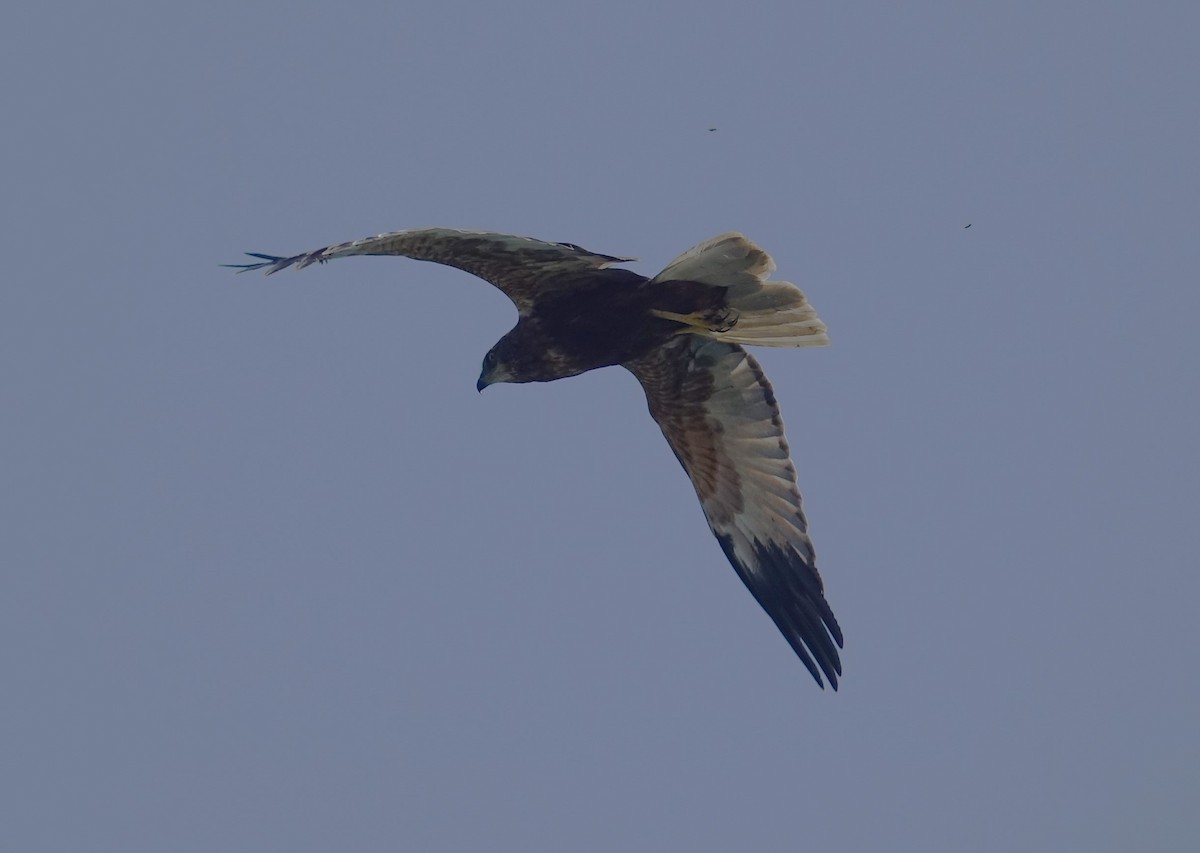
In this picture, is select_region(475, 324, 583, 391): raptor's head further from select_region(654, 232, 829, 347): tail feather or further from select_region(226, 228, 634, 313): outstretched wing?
select_region(654, 232, 829, 347): tail feather

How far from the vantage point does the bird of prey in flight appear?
34.4 feet

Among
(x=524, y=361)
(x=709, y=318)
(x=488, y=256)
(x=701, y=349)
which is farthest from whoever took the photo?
(x=701, y=349)

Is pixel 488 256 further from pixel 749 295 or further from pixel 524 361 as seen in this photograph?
pixel 749 295

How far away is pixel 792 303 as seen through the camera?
11.1 metres

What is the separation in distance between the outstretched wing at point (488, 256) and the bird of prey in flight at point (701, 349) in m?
0.01

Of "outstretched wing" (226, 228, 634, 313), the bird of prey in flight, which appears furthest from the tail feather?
"outstretched wing" (226, 228, 634, 313)

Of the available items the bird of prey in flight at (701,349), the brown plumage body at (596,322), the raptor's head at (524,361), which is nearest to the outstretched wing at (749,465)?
the bird of prey in flight at (701,349)

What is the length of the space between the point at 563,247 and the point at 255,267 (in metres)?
1.79

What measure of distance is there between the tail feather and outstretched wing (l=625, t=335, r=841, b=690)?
726 mm

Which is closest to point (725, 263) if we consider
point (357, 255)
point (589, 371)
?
point (589, 371)

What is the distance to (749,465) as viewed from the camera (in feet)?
40.1

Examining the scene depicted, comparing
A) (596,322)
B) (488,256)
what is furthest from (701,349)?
(488,256)

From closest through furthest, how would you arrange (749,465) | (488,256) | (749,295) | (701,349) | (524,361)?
(488,256), (749,295), (524,361), (701,349), (749,465)

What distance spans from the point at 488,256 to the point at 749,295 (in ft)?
5.78
